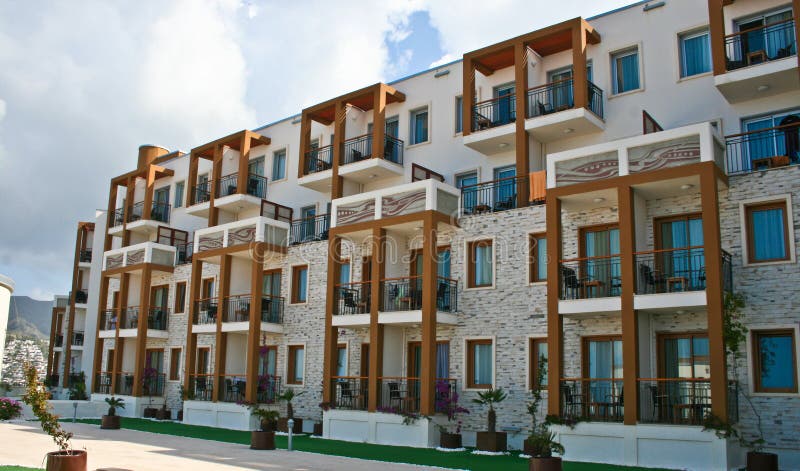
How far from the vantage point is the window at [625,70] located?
22250mm

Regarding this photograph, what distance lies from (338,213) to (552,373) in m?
9.64

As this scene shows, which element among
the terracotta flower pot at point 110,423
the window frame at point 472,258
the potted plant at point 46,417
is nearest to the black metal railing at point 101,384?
the terracotta flower pot at point 110,423

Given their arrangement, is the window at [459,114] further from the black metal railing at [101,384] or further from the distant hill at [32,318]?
the distant hill at [32,318]

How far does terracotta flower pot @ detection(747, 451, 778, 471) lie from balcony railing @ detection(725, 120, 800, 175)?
21.9ft

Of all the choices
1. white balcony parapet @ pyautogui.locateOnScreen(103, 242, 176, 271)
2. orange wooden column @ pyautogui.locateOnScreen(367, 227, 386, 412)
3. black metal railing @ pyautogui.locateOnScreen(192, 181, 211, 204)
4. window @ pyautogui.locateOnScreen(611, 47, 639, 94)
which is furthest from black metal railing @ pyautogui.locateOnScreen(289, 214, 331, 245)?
window @ pyautogui.locateOnScreen(611, 47, 639, 94)

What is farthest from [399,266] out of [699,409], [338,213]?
[699,409]

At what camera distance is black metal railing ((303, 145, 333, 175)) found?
1139 inches

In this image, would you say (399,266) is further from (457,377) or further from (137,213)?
(137,213)

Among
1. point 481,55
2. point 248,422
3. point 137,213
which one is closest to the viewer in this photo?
point 481,55

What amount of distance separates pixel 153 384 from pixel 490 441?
1866 centimetres

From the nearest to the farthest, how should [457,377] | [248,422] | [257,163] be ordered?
[457,377] < [248,422] < [257,163]

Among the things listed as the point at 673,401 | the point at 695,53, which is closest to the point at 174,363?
the point at 673,401

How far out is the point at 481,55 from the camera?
24062 mm

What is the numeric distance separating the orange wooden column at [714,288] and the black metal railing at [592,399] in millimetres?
2324
